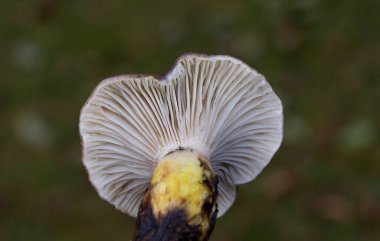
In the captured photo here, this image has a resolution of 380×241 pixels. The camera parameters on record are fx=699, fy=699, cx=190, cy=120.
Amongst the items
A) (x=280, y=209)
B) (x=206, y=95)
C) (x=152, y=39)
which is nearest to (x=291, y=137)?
(x=280, y=209)

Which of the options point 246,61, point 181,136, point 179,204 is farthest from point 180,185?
point 246,61

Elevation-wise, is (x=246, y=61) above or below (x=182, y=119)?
below

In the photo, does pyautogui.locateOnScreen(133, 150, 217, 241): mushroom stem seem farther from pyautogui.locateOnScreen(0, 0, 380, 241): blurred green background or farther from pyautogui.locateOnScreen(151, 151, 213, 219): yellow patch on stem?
pyautogui.locateOnScreen(0, 0, 380, 241): blurred green background

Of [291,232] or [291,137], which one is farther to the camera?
[291,137]

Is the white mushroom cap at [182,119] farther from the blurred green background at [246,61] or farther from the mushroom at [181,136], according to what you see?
the blurred green background at [246,61]

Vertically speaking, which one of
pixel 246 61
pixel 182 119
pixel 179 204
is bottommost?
pixel 246 61

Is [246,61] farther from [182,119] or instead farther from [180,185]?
[180,185]

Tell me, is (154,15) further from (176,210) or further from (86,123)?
(176,210)
